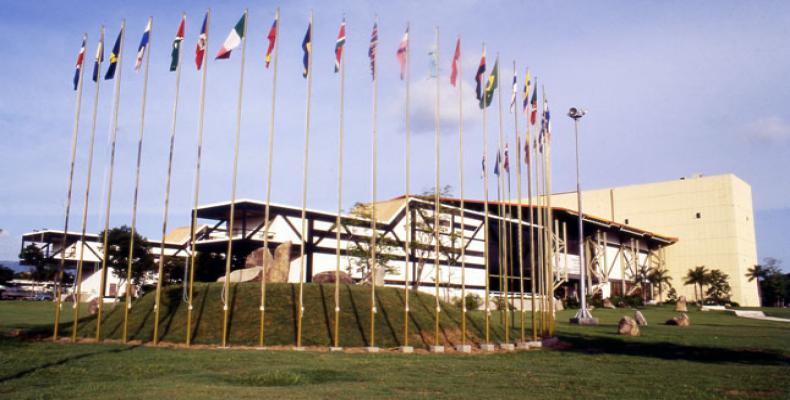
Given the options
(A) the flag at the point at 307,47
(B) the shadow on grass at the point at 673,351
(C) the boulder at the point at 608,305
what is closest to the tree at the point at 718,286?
(C) the boulder at the point at 608,305

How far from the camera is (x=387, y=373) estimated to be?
1688 centimetres

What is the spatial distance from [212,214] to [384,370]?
48353 millimetres

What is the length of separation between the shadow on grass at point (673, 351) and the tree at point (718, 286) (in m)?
73.3

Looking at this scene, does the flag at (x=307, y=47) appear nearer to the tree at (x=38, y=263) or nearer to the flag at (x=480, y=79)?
the flag at (x=480, y=79)

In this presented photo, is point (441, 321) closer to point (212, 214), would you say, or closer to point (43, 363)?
point (43, 363)

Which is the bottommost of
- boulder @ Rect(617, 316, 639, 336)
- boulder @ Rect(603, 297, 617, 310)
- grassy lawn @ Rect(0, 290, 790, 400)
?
grassy lawn @ Rect(0, 290, 790, 400)

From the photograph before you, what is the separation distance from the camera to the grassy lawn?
13.4m

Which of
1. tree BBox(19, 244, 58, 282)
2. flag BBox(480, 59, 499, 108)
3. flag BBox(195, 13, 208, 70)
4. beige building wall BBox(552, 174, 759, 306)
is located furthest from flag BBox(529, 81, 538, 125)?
beige building wall BBox(552, 174, 759, 306)

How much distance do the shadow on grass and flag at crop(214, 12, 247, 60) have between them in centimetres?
1667

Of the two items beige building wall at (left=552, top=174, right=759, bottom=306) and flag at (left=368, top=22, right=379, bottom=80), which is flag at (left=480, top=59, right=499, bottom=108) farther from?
beige building wall at (left=552, top=174, right=759, bottom=306)

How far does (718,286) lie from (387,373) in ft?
297

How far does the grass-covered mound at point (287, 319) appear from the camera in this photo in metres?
24.1

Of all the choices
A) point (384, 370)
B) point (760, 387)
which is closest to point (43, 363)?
point (384, 370)

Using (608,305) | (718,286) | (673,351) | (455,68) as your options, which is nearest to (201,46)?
(455,68)
